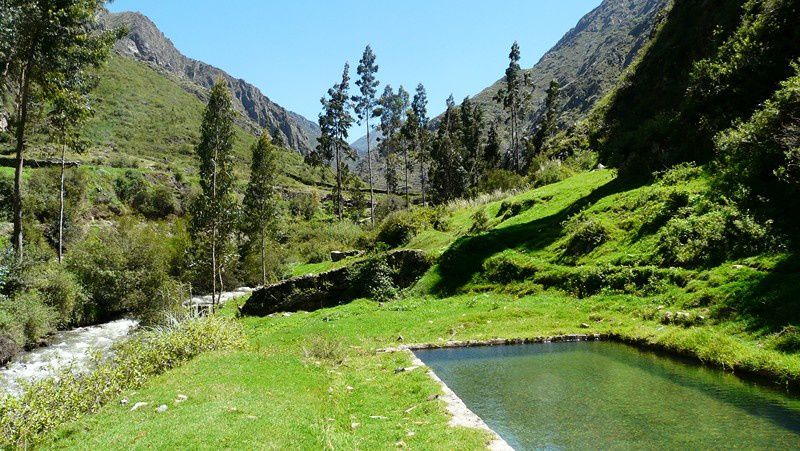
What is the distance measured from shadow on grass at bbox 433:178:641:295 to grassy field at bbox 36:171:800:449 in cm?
9

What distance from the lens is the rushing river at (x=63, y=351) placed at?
24.6 m

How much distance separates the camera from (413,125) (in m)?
88.1

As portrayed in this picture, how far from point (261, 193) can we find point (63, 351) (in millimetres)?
23998

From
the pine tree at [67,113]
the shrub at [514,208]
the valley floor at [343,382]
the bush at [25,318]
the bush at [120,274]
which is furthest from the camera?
the bush at [120,274]

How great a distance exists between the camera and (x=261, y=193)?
1992 inches

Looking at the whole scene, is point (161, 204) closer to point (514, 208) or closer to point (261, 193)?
point (261, 193)

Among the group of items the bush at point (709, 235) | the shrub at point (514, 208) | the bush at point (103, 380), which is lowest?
the bush at point (103, 380)

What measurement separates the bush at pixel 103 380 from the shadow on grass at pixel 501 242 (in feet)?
41.8

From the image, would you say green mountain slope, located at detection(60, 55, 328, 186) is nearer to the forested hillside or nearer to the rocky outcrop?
the forested hillside

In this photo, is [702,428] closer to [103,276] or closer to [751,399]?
[751,399]

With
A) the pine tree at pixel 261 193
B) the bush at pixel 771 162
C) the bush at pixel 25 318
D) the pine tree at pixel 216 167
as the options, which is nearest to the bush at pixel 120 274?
the pine tree at pixel 216 167

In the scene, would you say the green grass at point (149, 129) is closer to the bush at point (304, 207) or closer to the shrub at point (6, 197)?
the bush at point (304, 207)

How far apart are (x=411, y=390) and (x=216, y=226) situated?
109 feet

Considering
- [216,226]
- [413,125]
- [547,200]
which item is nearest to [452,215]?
[547,200]
